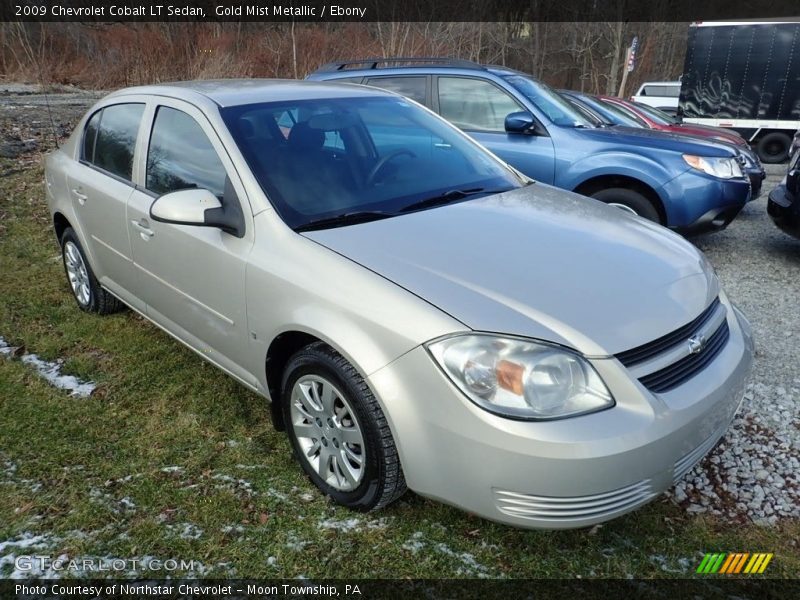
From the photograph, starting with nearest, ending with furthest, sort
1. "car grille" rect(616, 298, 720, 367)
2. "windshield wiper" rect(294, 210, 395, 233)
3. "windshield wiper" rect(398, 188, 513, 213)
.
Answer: "car grille" rect(616, 298, 720, 367) < "windshield wiper" rect(294, 210, 395, 233) < "windshield wiper" rect(398, 188, 513, 213)

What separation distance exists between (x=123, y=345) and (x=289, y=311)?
→ 215cm

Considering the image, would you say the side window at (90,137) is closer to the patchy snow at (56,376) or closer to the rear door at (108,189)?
the rear door at (108,189)

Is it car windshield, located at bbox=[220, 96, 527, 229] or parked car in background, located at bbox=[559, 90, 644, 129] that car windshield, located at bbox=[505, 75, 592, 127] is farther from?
car windshield, located at bbox=[220, 96, 527, 229]

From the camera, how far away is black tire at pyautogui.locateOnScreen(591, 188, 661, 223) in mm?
5344

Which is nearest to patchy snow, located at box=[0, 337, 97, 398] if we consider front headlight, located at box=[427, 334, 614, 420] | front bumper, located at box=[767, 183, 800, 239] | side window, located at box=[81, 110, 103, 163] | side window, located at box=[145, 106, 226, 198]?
side window, located at box=[145, 106, 226, 198]

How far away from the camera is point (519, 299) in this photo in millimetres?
2033

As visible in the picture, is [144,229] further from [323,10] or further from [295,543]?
[323,10]

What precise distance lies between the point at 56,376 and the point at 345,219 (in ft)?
7.47

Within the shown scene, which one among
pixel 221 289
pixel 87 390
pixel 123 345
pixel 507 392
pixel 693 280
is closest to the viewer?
pixel 507 392

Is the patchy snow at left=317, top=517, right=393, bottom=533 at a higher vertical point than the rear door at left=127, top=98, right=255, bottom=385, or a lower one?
lower

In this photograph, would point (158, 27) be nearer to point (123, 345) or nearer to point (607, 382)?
point (123, 345)

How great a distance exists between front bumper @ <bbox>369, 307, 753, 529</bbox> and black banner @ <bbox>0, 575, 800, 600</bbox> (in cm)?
33

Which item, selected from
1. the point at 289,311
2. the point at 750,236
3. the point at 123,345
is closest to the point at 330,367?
the point at 289,311

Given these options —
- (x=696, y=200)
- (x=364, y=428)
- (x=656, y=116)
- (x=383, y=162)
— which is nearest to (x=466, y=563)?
(x=364, y=428)
